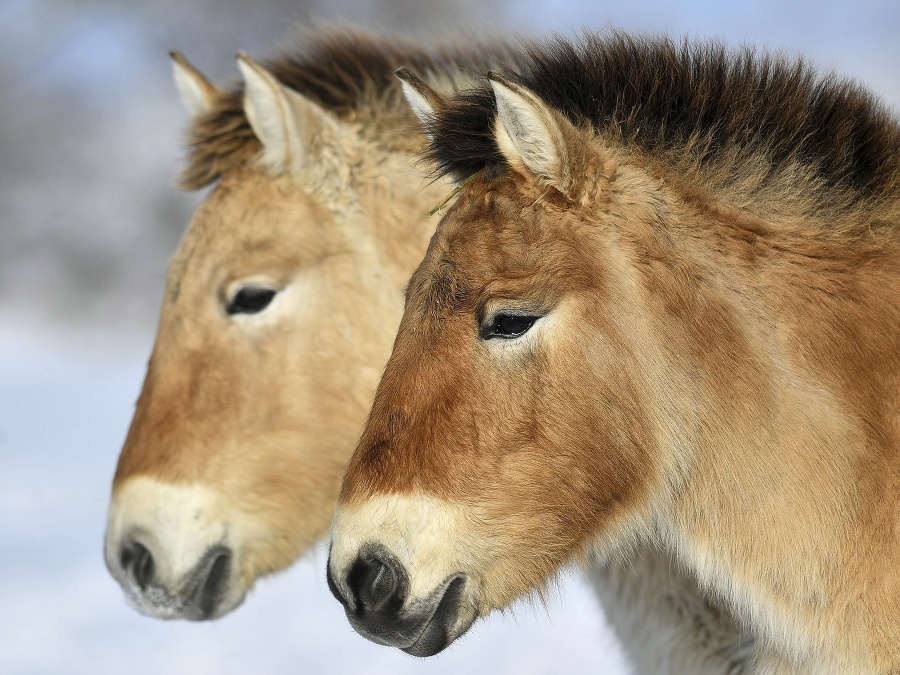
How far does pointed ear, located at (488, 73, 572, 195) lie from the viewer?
2.47 meters

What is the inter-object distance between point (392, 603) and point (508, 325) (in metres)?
0.77

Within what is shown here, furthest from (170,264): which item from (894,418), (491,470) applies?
(894,418)

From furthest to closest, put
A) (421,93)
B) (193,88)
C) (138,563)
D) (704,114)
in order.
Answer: (193,88) → (138,563) → (421,93) → (704,114)

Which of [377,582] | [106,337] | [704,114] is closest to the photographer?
[377,582]

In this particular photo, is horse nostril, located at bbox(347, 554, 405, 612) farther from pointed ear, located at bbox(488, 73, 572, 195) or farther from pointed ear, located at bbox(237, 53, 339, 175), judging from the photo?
pointed ear, located at bbox(237, 53, 339, 175)

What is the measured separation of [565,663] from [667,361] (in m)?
3.75

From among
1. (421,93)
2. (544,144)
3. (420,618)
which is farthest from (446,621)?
(421,93)

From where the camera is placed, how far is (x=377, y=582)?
2475 millimetres

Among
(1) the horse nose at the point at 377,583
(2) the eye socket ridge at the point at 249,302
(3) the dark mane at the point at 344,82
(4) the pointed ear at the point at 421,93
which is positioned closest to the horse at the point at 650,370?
(1) the horse nose at the point at 377,583

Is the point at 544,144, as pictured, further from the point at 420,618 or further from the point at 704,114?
the point at 420,618

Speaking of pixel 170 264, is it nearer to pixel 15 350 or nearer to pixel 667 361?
pixel 667 361

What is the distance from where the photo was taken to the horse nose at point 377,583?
2.46 meters

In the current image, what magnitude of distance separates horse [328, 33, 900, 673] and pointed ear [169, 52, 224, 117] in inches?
81.0

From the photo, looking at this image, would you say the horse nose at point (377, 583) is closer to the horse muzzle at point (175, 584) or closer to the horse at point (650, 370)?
the horse at point (650, 370)
